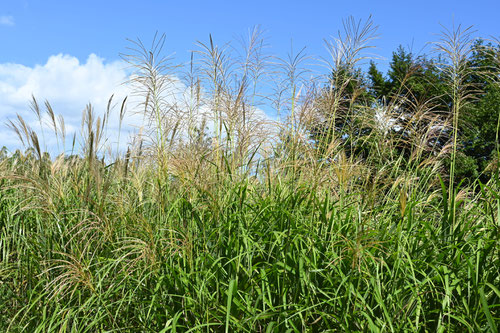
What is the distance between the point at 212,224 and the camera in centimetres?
299

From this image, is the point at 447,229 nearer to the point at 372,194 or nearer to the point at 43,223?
the point at 372,194

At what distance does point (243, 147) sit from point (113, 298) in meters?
1.39

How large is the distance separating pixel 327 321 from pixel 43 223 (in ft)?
7.88

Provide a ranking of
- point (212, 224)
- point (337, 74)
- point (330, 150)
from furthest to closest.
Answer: point (337, 74) → point (330, 150) → point (212, 224)

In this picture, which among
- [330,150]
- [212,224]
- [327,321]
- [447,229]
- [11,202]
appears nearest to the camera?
[327,321]

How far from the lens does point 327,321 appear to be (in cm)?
235

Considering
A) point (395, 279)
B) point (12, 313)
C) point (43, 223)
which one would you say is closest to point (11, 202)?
point (43, 223)

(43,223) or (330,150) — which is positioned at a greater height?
(330,150)

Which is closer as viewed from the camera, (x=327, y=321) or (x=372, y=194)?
(x=327, y=321)

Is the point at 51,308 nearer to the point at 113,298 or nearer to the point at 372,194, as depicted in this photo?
the point at 113,298

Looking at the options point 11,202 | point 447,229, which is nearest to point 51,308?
point 11,202

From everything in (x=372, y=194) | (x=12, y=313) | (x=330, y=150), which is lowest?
(x=12, y=313)

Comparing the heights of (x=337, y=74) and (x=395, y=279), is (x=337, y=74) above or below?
above

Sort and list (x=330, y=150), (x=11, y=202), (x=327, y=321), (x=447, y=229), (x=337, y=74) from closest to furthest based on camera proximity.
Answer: (x=327, y=321), (x=447, y=229), (x=330, y=150), (x=337, y=74), (x=11, y=202)
